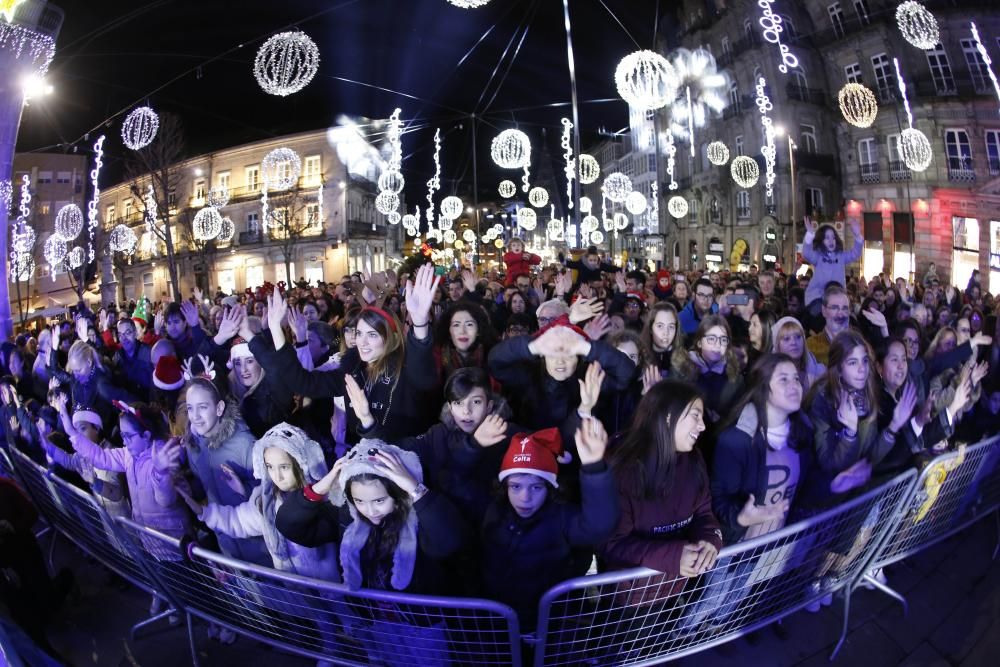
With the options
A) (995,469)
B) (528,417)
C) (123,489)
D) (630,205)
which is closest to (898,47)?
(630,205)

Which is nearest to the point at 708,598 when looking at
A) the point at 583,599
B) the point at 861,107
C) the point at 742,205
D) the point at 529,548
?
the point at 583,599

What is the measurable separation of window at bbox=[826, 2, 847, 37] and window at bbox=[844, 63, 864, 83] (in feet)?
5.44

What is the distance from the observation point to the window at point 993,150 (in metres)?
20.9

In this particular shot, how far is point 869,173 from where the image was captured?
87.2 ft

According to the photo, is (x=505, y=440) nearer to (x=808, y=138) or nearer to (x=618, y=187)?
(x=618, y=187)

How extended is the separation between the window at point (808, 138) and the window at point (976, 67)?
7.93 m

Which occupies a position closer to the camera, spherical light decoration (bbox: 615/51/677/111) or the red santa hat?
the red santa hat

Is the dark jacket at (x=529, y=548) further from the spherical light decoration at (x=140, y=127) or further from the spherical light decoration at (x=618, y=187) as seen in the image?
the spherical light decoration at (x=618, y=187)

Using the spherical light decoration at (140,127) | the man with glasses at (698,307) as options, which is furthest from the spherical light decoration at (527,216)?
the man with glasses at (698,307)

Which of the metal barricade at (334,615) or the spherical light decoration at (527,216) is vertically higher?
the spherical light decoration at (527,216)

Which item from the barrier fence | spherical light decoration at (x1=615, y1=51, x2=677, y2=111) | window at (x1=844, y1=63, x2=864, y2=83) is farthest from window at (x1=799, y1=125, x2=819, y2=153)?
the barrier fence

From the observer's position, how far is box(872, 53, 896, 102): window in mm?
24406

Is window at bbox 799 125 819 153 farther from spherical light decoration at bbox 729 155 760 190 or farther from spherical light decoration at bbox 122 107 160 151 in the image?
spherical light decoration at bbox 122 107 160 151

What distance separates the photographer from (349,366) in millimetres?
4223
